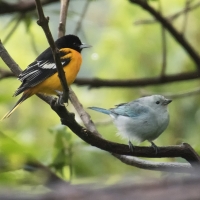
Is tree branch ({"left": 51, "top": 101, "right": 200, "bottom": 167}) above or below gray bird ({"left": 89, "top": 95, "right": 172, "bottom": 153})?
below

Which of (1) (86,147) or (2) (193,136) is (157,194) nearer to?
(1) (86,147)

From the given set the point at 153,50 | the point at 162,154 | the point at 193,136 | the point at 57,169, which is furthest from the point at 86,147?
the point at 153,50

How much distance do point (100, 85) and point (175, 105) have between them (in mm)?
1483

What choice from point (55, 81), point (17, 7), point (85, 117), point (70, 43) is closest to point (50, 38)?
point (85, 117)

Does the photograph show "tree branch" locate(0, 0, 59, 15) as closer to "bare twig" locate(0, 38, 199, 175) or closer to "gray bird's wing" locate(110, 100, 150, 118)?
"gray bird's wing" locate(110, 100, 150, 118)

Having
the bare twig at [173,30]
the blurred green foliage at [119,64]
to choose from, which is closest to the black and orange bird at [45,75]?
the bare twig at [173,30]

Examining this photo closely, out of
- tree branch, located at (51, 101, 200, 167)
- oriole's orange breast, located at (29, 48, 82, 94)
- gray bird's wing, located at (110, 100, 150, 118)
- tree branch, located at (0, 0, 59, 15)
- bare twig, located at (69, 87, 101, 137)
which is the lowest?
tree branch, located at (51, 101, 200, 167)

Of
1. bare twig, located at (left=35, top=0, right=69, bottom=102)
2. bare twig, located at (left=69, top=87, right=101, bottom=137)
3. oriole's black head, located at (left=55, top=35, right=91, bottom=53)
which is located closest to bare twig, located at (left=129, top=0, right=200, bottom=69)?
oriole's black head, located at (left=55, top=35, right=91, bottom=53)

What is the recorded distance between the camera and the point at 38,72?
2982 millimetres

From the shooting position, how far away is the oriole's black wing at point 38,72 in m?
2.78

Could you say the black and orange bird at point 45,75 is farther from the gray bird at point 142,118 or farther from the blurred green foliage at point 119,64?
the blurred green foliage at point 119,64

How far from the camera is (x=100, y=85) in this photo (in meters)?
3.88

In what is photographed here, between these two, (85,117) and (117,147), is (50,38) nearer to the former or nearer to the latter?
(117,147)

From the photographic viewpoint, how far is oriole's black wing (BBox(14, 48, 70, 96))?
9.11ft
